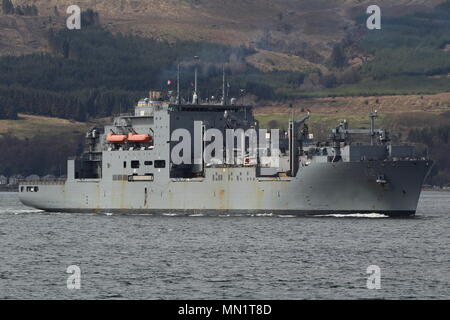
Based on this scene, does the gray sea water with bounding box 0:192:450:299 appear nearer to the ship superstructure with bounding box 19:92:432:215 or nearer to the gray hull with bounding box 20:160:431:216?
the gray hull with bounding box 20:160:431:216

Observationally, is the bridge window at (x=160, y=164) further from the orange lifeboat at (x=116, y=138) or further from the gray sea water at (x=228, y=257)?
the gray sea water at (x=228, y=257)

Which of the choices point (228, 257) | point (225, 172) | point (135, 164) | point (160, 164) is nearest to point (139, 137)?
point (135, 164)

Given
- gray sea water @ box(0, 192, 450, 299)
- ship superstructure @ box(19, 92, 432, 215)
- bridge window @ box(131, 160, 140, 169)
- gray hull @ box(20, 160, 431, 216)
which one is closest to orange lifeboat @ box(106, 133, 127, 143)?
ship superstructure @ box(19, 92, 432, 215)

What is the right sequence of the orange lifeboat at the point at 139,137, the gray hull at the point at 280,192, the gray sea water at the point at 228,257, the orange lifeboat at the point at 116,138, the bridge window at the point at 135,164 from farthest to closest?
the orange lifeboat at the point at 116,138, the bridge window at the point at 135,164, the orange lifeboat at the point at 139,137, the gray hull at the point at 280,192, the gray sea water at the point at 228,257

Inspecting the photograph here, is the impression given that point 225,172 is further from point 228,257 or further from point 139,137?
point 228,257

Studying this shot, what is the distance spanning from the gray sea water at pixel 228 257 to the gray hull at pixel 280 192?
3.33ft

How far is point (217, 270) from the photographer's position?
4775 cm

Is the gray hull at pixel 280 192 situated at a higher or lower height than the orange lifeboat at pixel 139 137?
lower

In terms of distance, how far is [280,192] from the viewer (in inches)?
2931

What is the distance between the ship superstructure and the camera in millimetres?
72312

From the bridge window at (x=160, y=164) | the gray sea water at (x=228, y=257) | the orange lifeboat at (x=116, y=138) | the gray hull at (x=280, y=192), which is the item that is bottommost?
the gray sea water at (x=228, y=257)

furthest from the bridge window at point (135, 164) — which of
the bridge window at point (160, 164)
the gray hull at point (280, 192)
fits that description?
the bridge window at point (160, 164)

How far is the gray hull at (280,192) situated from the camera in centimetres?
7194

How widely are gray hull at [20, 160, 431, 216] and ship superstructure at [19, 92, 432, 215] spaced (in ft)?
0.22
